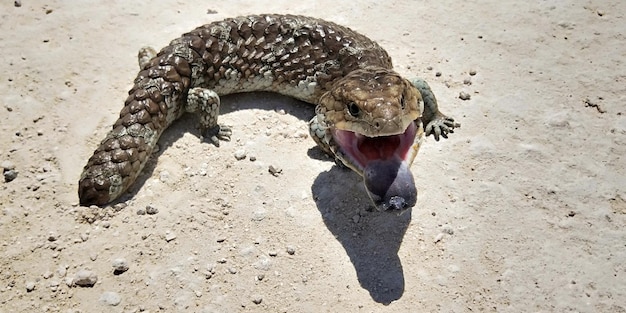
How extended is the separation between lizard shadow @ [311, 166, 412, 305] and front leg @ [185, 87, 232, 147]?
0.99 metres

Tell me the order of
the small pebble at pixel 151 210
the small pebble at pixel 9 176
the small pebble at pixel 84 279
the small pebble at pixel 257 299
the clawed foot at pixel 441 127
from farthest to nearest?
the clawed foot at pixel 441 127
the small pebble at pixel 9 176
the small pebble at pixel 151 210
the small pebble at pixel 84 279
the small pebble at pixel 257 299

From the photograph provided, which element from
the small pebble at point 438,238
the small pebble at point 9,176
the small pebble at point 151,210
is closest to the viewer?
the small pebble at point 438,238

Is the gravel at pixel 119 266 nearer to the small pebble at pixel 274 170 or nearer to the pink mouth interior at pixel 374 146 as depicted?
the small pebble at pixel 274 170

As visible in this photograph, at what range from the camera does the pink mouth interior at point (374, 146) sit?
4168 millimetres

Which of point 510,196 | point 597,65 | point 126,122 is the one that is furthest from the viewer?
point 597,65

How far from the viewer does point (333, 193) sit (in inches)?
184

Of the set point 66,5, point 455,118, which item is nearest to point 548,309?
point 455,118

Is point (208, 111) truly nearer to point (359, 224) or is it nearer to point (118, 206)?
point (118, 206)

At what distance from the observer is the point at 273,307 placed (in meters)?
3.93

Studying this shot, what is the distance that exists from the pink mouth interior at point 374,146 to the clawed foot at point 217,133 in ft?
4.17

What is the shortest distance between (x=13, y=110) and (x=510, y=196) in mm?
4284

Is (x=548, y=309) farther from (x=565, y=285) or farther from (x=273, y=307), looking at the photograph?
(x=273, y=307)

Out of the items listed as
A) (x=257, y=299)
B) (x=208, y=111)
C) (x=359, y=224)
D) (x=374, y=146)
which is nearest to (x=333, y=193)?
(x=359, y=224)

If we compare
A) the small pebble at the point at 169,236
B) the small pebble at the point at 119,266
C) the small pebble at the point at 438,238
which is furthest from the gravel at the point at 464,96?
the small pebble at the point at 119,266
